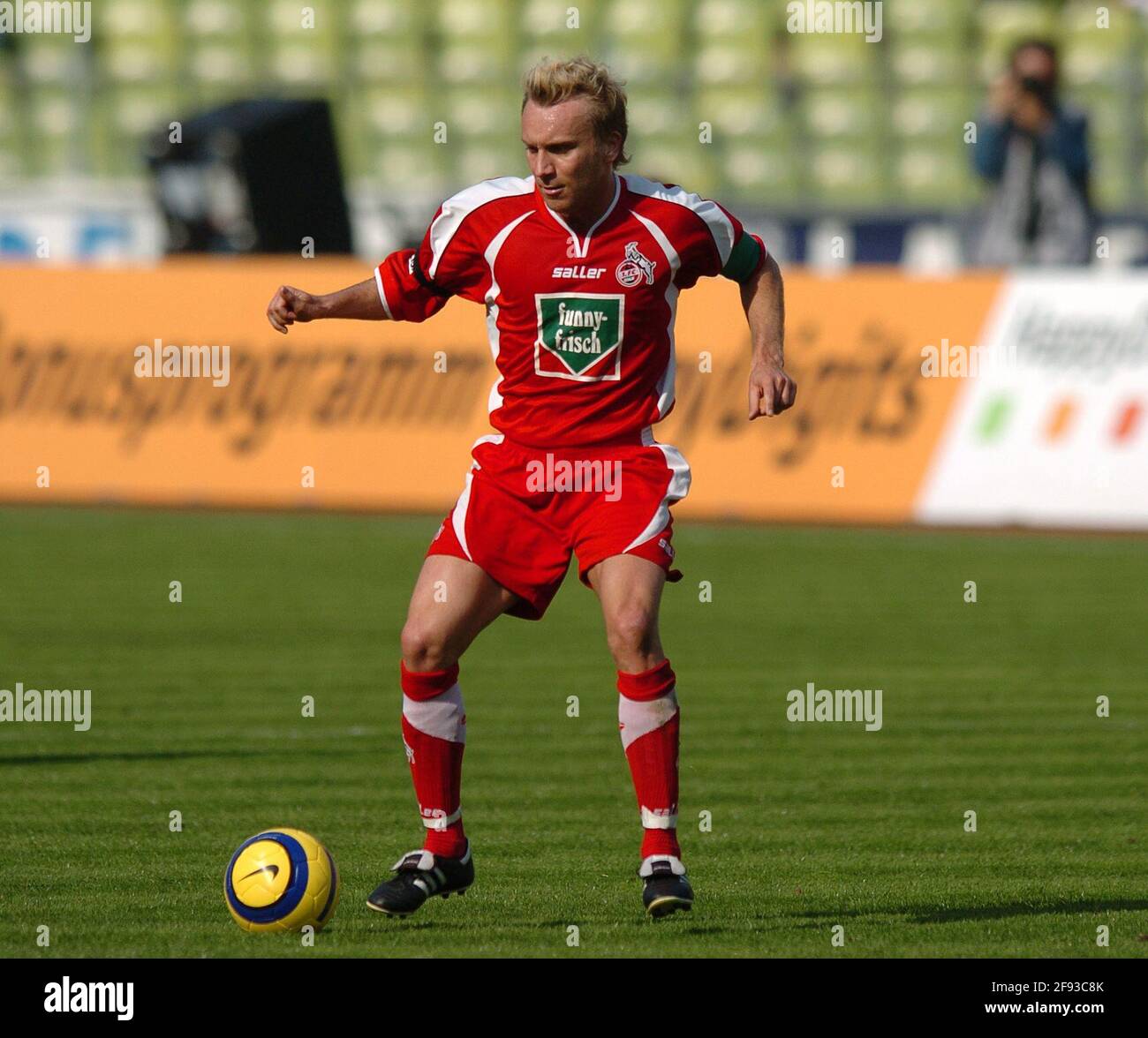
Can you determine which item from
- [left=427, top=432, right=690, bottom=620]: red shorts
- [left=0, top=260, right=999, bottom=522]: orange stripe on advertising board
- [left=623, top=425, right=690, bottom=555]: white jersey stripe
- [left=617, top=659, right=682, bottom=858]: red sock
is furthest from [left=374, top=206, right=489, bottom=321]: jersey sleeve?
[left=0, top=260, right=999, bottom=522]: orange stripe on advertising board

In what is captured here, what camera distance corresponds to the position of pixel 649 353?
678cm

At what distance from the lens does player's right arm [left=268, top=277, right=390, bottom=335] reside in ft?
22.0

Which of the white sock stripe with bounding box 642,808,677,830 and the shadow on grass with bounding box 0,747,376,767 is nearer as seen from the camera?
the white sock stripe with bounding box 642,808,677,830

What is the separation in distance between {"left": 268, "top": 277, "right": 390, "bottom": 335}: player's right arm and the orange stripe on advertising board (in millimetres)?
12683

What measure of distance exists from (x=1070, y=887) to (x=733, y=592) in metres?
9.52

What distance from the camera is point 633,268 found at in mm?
6652

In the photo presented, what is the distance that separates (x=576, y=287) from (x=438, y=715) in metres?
1.32
